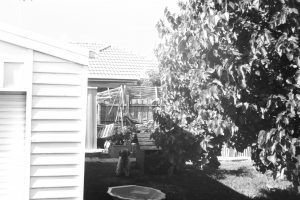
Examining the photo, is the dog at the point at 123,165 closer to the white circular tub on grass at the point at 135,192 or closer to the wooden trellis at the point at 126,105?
the white circular tub on grass at the point at 135,192

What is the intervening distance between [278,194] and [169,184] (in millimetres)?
2302

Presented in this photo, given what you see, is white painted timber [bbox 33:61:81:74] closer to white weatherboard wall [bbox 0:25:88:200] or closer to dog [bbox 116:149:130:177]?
white weatherboard wall [bbox 0:25:88:200]

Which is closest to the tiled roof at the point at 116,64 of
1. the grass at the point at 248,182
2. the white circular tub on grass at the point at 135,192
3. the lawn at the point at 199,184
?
the lawn at the point at 199,184

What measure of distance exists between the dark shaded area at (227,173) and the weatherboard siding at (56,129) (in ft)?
19.1

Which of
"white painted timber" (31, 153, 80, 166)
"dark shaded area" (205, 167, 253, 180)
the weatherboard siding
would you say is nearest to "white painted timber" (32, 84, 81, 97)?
the weatherboard siding

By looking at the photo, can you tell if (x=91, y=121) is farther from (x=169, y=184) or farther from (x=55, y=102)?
(x=55, y=102)

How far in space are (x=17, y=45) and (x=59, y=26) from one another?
239ft

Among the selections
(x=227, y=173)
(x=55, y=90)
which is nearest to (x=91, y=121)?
(x=227, y=173)

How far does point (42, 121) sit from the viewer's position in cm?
513

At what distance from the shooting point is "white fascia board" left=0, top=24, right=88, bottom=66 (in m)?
4.95

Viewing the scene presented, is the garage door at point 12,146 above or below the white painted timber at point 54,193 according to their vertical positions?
above

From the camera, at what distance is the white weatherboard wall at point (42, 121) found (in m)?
5.07

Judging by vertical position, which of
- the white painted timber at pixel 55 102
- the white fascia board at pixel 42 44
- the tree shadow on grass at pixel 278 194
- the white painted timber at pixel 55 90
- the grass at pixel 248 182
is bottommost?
the tree shadow on grass at pixel 278 194

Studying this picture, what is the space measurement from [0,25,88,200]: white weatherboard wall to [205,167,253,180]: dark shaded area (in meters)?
5.91
